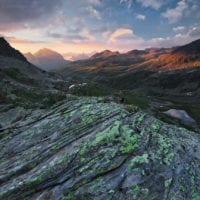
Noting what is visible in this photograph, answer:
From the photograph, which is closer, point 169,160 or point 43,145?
point 169,160

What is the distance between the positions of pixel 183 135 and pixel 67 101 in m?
8.85

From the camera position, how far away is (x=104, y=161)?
1176cm

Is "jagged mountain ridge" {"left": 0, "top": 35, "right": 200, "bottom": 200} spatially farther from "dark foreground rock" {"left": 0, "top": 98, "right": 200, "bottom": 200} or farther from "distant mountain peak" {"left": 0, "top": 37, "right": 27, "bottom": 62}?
"distant mountain peak" {"left": 0, "top": 37, "right": 27, "bottom": 62}

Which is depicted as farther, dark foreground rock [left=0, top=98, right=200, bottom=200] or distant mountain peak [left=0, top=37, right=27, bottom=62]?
distant mountain peak [left=0, top=37, right=27, bottom=62]

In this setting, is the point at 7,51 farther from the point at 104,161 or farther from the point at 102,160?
the point at 104,161

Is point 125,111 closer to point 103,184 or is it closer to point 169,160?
point 169,160

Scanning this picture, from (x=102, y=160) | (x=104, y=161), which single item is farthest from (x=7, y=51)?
→ (x=104, y=161)

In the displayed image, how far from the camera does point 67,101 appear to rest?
1959 centimetres

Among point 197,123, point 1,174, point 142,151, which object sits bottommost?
point 197,123

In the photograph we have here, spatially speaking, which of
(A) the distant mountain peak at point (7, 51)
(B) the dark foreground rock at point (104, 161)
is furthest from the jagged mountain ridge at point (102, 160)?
(A) the distant mountain peak at point (7, 51)

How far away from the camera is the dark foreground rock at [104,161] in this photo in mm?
10883

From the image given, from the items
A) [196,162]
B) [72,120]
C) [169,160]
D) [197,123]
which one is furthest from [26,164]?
[197,123]

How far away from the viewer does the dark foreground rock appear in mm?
10883

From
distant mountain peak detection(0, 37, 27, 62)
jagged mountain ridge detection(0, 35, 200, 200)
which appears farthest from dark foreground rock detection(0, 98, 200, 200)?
distant mountain peak detection(0, 37, 27, 62)
